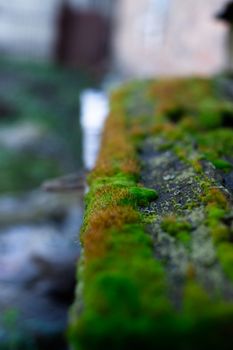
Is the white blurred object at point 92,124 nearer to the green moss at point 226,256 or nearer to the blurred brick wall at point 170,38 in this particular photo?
the blurred brick wall at point 170,38

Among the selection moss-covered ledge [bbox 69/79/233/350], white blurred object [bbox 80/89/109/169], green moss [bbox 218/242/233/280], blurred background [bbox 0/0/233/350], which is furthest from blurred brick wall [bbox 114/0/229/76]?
green moss [bbox 218/242/233/280]

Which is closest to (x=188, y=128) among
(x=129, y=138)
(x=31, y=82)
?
(x=129, y=138)

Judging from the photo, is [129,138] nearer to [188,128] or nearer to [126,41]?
[188,128]

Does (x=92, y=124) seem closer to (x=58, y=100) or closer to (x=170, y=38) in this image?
(x=170, y=38)

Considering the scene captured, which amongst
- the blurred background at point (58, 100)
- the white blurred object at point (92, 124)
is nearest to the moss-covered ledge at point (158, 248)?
the blurred background at point (58, 100)

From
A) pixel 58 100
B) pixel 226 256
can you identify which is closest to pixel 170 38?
pixel 58 100
